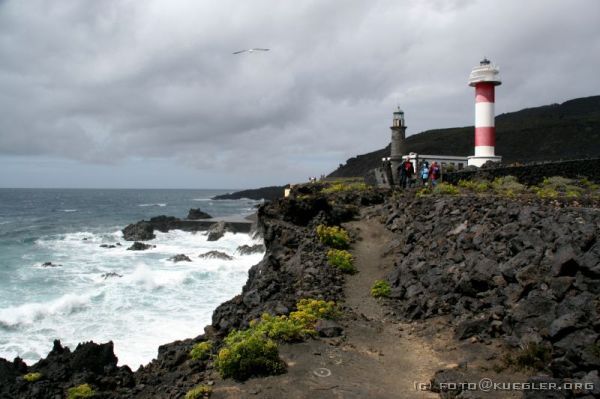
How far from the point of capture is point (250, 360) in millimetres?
8188

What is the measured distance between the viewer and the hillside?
65938 mm

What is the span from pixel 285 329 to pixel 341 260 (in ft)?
17.9

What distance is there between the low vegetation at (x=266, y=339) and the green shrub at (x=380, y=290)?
1.74 m

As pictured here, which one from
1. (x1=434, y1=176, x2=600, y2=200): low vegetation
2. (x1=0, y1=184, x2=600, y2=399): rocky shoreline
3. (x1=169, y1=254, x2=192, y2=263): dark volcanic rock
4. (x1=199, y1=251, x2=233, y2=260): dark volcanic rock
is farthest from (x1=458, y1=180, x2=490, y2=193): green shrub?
(x1=169, y1=254, x2=192, y2=263): dark volcanic rock

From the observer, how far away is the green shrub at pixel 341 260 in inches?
567

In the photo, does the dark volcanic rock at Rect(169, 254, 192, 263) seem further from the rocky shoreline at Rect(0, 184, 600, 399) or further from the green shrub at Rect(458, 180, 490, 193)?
the green shrub at Rect(458, 180, 490, 193)

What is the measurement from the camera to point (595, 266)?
8352mm

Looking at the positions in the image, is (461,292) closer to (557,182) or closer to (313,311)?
(313,311)

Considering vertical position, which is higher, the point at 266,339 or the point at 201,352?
the point at 266,339

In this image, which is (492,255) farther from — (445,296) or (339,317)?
(339,317)

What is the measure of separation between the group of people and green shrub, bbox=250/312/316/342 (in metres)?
13.2

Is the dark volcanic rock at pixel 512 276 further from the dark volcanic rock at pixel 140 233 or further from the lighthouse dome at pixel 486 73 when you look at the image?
the dark volcanic rock at pixel 140 233

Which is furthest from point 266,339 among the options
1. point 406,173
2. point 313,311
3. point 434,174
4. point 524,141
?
point 524,141

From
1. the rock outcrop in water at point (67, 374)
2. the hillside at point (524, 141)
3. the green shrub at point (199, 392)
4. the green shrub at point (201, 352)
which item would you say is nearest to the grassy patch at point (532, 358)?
the green shrub at point (199, 392)
